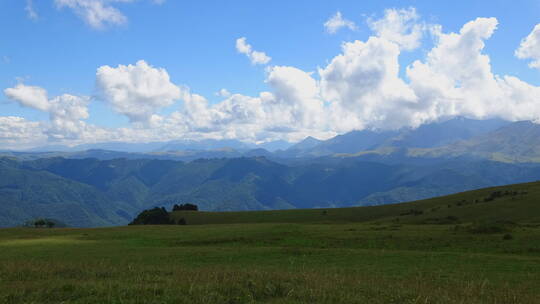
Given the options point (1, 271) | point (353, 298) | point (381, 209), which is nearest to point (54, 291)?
point (1, 271)

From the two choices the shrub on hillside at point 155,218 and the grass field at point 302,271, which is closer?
the grass field at point 302,271

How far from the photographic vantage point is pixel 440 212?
8862cm

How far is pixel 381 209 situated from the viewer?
119 m

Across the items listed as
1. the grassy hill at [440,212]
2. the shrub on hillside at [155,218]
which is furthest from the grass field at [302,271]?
the shrub on hillside at [155,218]

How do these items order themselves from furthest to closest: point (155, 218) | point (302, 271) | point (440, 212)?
point (155, 218) → point (440, 212) → point (302, 271)

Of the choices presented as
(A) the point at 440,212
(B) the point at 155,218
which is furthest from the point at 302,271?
(B) the point at 155,218

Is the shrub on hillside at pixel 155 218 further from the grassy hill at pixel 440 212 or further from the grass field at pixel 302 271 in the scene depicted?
the grass field at pixel 302 271

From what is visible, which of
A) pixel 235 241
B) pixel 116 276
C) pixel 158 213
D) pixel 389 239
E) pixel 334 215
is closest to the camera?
pixel 116 276

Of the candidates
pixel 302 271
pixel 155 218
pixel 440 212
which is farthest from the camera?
pixel 155 218

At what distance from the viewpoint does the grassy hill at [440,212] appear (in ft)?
247

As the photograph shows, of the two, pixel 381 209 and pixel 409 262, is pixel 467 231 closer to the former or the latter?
pixel 409 262

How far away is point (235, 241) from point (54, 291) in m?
36.7

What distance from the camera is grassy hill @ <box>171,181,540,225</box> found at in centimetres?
7538

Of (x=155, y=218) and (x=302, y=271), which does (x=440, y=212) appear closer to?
(x=302, y=271)
